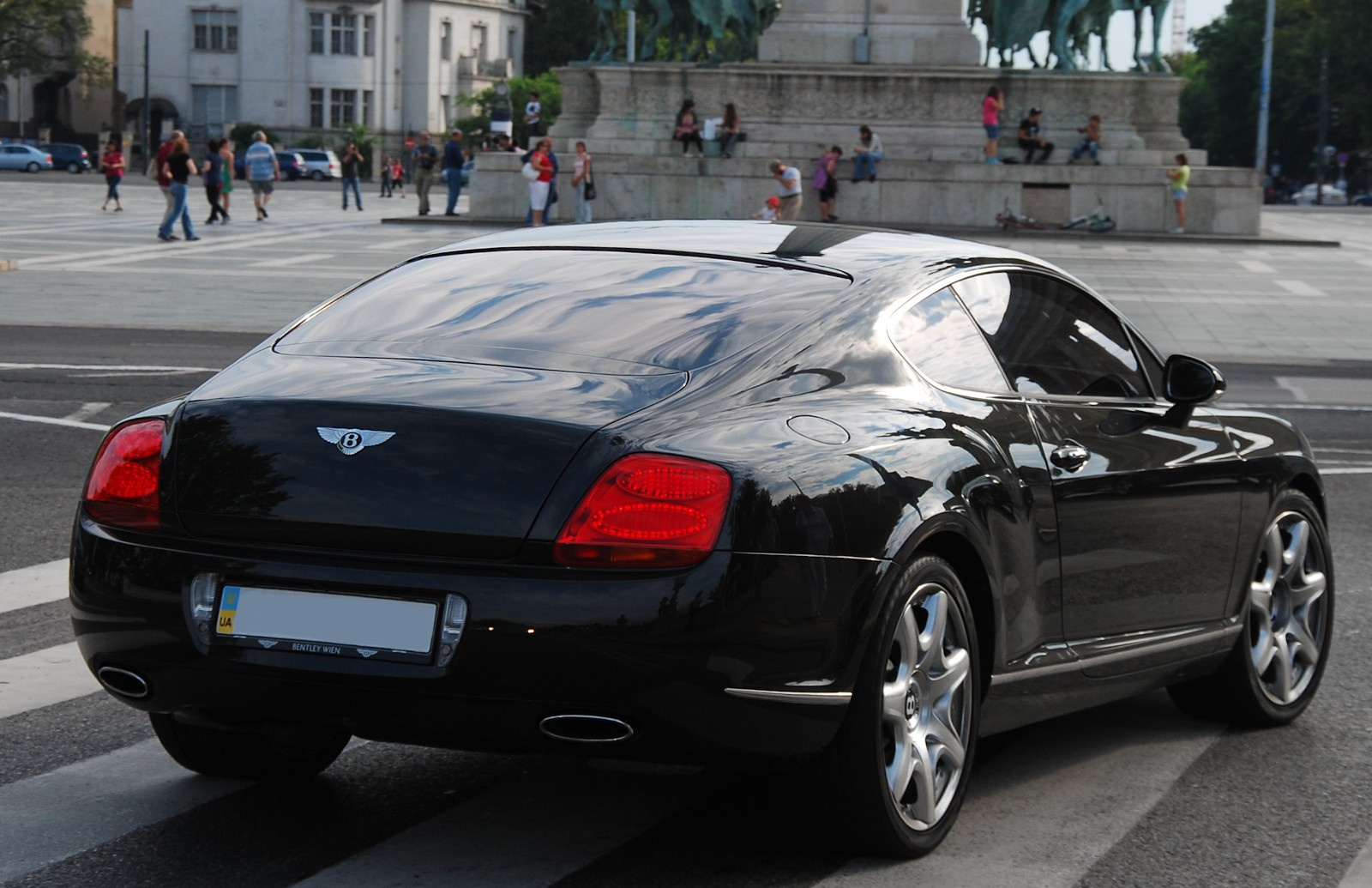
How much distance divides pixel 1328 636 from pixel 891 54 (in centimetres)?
3777

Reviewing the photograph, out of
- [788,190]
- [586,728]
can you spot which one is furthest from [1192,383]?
[788,190]

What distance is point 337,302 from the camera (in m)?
4.97

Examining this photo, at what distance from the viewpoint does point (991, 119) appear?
39.8m

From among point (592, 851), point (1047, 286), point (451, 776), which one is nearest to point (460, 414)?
point (592, 851)

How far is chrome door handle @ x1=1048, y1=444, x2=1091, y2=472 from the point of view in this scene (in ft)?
15.8

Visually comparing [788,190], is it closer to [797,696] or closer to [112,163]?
[112,163]

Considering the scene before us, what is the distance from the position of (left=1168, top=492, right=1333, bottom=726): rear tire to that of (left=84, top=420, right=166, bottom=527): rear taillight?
300cm

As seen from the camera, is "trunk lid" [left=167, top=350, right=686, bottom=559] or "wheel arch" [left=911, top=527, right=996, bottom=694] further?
"wheel arch" [left=911, top=527, right=996, bottom=694]

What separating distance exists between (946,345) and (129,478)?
1.89 meters

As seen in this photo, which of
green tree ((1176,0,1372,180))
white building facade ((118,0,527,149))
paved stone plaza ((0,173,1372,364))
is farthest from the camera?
green tree ((1176,0,1372,180))

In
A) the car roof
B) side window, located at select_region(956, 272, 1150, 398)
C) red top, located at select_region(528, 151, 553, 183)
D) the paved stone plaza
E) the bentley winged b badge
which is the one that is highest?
the car roof

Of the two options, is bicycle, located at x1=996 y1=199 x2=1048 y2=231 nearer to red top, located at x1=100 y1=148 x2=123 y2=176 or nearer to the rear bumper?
red top, located at x1=100 y1=148 x2=123 y2=176

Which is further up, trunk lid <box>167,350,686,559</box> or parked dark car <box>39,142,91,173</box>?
trunk lid <box>167,350,686,559</box>

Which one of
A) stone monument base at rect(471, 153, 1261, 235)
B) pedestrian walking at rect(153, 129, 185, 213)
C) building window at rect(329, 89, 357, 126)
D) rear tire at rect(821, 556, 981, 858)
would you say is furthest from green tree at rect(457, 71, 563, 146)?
rear tire at rect(821, 556, 981, 858)
